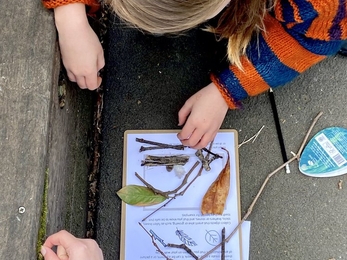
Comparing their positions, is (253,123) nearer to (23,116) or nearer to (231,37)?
(231,37)

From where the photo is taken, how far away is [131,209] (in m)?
1.27

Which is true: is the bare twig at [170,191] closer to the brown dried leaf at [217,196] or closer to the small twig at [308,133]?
the brown dried leaf at [217,196]

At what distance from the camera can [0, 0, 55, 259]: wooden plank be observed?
856 millimetres

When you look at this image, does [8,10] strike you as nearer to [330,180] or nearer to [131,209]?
[131,209]

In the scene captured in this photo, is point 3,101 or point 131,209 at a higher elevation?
point 3,101

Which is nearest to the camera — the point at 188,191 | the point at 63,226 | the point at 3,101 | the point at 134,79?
the point at 3,101

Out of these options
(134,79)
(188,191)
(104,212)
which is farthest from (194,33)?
(104,212)

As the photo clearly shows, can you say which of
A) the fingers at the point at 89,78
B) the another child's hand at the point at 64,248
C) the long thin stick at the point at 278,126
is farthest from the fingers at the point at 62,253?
the long thin stick at the point at 278,126

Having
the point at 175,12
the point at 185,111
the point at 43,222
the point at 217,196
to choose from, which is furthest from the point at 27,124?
the point at 217,196

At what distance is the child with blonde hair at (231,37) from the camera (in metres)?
0.89

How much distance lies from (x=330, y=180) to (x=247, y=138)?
0.76 feet

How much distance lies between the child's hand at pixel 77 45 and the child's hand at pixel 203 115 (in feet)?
0.83

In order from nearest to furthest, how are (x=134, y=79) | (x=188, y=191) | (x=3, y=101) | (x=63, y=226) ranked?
(x=3, y=101), (x=63, y=226), (x=188, y=191), (x=134, y=79)

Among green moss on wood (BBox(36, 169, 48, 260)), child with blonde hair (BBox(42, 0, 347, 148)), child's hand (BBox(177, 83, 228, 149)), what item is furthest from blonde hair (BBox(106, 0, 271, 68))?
green moss on wood (BBox(36, 169, 48, 260))
